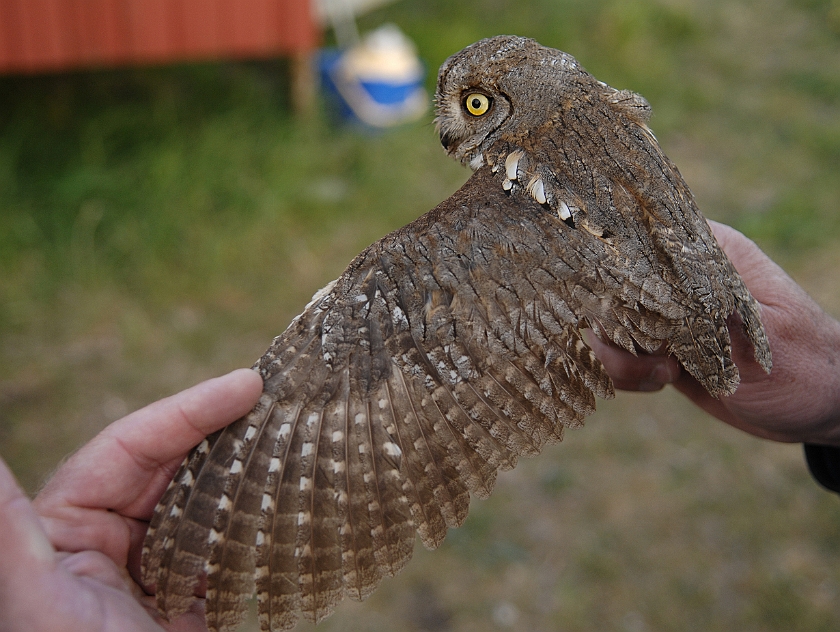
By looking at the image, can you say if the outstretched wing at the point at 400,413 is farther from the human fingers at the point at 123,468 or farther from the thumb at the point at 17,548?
the thumb at the point at 17,548

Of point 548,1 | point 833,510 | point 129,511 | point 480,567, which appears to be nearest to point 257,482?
point 129,511

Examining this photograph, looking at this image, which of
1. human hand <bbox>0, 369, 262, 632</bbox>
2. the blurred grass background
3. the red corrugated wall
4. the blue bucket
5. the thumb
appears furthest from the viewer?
the blue bucket

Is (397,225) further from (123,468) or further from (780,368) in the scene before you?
(123,468)

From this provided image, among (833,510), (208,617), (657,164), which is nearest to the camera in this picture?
(208,617)

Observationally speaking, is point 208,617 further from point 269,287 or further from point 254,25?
point 254,25

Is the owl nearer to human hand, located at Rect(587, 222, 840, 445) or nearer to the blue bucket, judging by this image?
human hand, located at Rect(587, 222, 840, 445)

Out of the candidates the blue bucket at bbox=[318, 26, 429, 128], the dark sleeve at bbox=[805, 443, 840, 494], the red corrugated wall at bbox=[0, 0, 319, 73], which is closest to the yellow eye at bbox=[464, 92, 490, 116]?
the dark sleeve at bbox=[805, 443, 840, 494]

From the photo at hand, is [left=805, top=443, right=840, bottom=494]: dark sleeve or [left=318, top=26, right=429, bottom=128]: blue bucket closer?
[left=805, top=443, right=840, bottom=494]: dark sleeve
